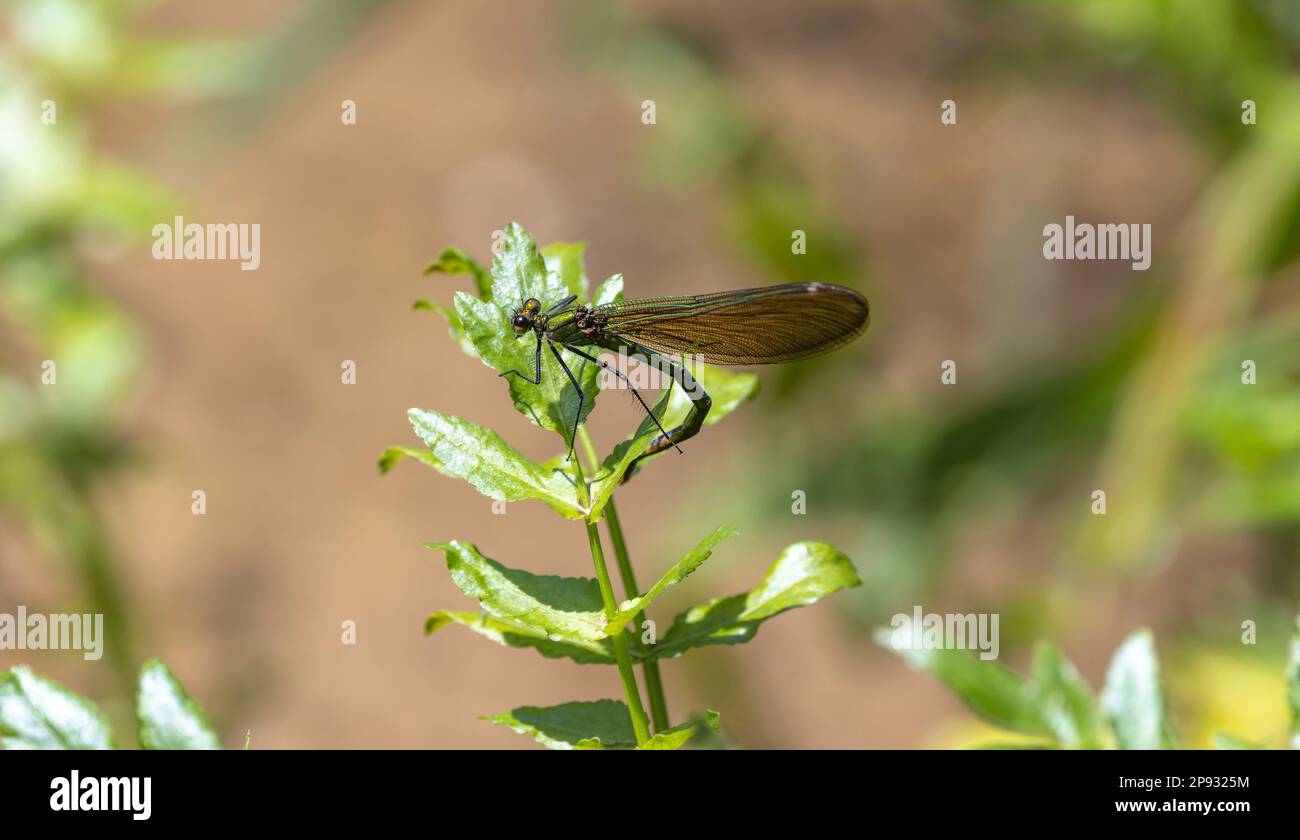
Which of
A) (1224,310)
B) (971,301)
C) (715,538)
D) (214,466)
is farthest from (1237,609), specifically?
(214,466)

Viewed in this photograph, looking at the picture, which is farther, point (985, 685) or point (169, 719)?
point (985, 685)

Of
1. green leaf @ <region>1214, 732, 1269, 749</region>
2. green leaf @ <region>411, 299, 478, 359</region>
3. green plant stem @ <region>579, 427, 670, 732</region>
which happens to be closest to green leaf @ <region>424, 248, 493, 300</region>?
green leaf @ <region>411, 299, 478, 359</region>

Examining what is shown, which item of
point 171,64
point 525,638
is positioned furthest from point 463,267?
point 171,64

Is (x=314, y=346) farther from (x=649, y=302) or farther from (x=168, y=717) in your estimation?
(x=168, y=717)

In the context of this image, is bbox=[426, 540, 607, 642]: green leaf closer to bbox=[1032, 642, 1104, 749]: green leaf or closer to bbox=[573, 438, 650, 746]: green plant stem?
bbox=[573, 438, 650, 746]: green plant stem

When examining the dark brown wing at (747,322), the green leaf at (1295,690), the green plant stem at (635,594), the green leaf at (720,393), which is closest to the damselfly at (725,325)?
the dark brown wing at (747,322)

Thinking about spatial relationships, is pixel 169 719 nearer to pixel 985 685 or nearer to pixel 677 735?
pixel 677 735

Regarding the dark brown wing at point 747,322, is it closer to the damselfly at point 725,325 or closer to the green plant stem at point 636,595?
the damselfly at point 725,325
